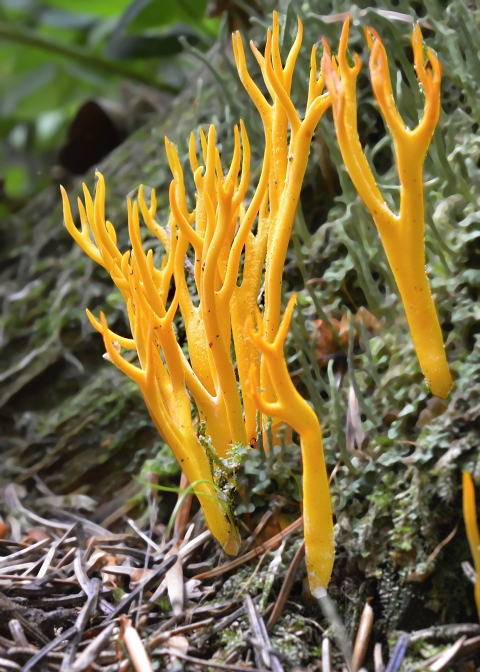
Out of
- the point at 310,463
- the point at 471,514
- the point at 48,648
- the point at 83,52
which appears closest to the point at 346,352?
the point at 310,463

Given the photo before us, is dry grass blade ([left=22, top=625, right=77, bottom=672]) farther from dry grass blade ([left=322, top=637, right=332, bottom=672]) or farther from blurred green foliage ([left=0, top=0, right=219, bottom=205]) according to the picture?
blurred green foliage ([left=0, top=0, right=219, bottom=205])

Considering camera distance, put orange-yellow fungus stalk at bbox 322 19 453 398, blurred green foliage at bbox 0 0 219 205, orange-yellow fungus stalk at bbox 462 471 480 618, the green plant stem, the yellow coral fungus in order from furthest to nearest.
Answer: the green plant stem → blurred green foliage at bbox 0 0 219 205 → the yellow coral fungus → orange-yellow fungus stalk at bbox 322 19 453 398 → orange-yellow fungus stalk at bbox 462 471 480 618

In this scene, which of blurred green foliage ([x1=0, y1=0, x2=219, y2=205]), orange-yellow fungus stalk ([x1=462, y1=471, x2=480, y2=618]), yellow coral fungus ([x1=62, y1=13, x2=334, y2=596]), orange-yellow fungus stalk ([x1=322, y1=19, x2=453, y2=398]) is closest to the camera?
orange-yellow fungus stalk ([x1=462, y1=471, x2=480, y2=618])

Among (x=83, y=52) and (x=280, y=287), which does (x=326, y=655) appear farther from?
(x=83, y=52)

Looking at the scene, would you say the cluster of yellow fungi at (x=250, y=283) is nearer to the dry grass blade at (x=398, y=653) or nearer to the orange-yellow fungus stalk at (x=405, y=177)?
the orange-yellow fungus stalk at (x=405, y=177)

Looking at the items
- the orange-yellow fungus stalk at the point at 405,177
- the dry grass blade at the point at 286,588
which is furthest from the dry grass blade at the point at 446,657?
the orange-yellow fungus stalk at the point at 405,177

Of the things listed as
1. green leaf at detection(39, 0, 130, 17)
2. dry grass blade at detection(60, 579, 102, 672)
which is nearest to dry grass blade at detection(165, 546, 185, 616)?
dry grass blade at detection(60, 579, 102, 672)

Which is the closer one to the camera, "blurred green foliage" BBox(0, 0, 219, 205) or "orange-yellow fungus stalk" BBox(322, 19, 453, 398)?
"orange-yellow fungus stalk" BBox(322, 19, 453, 398)
